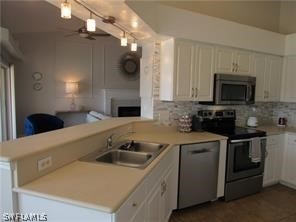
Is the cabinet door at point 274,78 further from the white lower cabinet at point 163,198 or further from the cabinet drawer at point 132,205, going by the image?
the cabinet drawer at point 132,205

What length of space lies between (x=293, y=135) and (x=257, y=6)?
7.39 ft

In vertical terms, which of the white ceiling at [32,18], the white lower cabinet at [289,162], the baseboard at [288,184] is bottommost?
the baseboard at [288,184]

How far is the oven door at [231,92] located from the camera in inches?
126

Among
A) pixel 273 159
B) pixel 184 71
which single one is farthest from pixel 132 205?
pixel 273 159

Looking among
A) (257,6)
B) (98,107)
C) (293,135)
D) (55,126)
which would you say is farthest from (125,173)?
(98,107)

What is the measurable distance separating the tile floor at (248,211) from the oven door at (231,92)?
1.36m

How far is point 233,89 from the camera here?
335cm

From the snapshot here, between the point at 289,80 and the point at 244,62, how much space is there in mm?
1033

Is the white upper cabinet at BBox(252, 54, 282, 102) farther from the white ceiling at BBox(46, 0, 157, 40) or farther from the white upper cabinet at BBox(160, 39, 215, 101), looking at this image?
the white ceiling at BBox(46, 0, 157, 40)

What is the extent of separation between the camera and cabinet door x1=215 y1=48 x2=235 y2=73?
322 cm

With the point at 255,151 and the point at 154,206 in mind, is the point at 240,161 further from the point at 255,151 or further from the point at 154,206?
the point at 154,206

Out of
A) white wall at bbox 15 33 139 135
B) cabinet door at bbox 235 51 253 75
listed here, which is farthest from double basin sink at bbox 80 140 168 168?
white wall at bbox 15 33 139 135

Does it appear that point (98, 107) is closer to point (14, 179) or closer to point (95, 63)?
point (95, 63)

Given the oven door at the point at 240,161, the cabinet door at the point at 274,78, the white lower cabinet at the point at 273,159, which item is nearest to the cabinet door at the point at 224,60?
the cabinet door at the point at 274,78
